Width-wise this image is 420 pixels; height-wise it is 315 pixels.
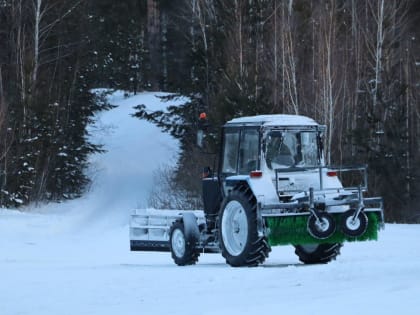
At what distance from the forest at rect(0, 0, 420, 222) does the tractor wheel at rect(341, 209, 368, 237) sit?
15.8m

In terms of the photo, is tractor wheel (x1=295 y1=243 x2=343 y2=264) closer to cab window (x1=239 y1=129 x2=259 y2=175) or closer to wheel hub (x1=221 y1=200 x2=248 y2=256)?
wheel hub (x1=221 y1=200 x2=248 y2=256)

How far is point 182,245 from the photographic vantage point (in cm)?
1677

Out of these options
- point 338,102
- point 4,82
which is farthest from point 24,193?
point 338,102

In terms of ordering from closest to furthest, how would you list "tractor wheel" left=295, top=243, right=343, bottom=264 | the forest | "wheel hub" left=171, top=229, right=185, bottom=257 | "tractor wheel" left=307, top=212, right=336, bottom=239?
1. "tractor wheel" left=307, top=212, right=336, bottom=239
2. "tractor wheel" left=295, top=243, right=343, bottom=264
3. "wheel hub" left=171, top=229, right=185, bottom=257
4. the forest

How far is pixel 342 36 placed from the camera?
38375 millimetres

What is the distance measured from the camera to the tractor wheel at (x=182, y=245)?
16516 millimetres

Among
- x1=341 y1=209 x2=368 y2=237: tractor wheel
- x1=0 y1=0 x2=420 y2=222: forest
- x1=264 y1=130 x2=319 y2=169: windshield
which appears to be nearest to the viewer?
x1=341 y1=209 x2=368 y2=237: tractor wheel

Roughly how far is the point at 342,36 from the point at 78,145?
12156 millimetres

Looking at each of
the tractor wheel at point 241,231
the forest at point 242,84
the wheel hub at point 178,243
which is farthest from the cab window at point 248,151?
the forest at point 242,84

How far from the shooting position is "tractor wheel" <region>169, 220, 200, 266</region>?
1652 centimetres

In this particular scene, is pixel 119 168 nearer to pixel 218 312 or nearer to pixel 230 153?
pixel 230 153

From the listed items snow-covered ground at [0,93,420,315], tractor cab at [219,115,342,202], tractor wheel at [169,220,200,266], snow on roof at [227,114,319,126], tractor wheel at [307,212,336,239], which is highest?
snow on roof at [227,114,319,126]

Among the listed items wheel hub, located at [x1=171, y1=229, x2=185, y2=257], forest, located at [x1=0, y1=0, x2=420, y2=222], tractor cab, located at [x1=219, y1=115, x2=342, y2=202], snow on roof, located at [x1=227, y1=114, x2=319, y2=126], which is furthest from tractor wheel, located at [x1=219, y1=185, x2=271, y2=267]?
forest, located at [x1=0, y1=0, x2=420, y2=222]

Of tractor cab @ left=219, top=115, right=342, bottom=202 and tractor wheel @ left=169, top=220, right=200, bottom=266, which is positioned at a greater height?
tractor cab @ left=219, top=115, right=342, bottom=202
